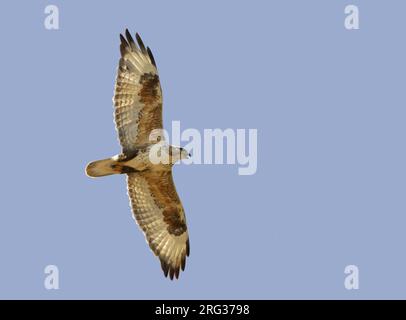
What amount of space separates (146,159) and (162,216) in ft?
3.93

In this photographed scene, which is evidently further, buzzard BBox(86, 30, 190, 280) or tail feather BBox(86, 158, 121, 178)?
buzzard BBox(86, 30, 190, 280)

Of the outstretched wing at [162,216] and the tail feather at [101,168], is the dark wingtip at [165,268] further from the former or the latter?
the tail feather at [101,168]

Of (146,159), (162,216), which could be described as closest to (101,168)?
(146,159)

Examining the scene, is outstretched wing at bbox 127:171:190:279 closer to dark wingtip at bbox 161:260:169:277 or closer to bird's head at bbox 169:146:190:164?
dark wingtip at bbox 161:260:169:277

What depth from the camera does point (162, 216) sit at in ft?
55.3

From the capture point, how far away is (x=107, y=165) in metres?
15.9

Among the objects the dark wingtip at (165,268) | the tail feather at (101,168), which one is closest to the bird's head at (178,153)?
the tail feather at (101,168)

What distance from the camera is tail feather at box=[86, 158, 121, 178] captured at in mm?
15859

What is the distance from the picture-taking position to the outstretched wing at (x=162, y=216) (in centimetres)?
1656

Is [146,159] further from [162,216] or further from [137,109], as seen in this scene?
[162,216]

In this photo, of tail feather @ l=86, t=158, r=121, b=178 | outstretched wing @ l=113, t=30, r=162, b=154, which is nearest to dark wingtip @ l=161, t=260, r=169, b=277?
tail feather @ l=86, t=158, r=121, b=178
